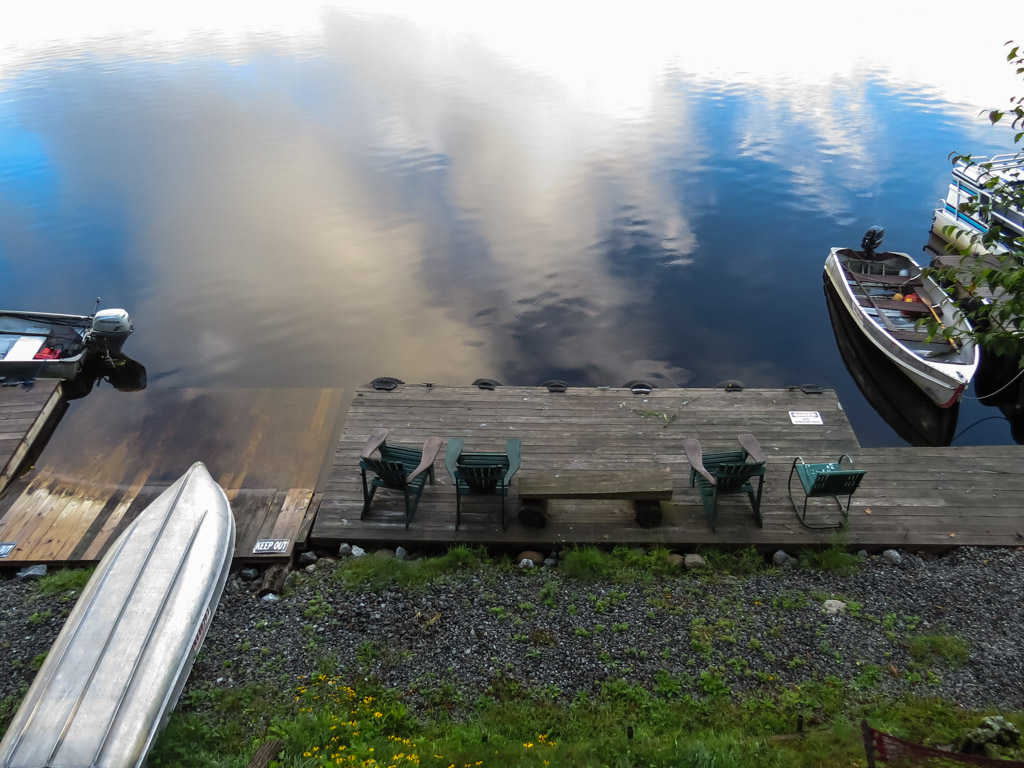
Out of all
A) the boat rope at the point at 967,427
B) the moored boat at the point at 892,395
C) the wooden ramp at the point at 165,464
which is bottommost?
the boat rope at the point at 967,427

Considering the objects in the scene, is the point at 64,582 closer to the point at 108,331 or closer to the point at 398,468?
the point at 398,468

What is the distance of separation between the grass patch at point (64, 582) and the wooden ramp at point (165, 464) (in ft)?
1.50

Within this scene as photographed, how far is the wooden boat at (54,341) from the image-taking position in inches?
554

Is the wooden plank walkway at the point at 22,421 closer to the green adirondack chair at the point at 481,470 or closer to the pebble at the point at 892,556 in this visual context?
the green adirondack chair at the point at 481,470

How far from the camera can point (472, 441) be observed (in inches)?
405

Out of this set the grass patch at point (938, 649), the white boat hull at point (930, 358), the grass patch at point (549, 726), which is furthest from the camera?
the white boat hull at point (930, 358)

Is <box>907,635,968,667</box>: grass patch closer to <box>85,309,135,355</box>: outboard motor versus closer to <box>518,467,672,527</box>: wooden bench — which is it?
<box>518,467,672,527</box>: wooden bench

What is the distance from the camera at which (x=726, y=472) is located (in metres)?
8.44

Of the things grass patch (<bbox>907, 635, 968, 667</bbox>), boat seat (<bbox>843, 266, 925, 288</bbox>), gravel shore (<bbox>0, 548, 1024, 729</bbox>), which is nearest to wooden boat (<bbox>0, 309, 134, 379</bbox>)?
gravel shore (<bbox>0, 548, 1024, 729</bbox>)

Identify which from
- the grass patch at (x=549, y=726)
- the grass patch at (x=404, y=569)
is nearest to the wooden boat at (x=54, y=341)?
the grass patch at (x=404, y=569)

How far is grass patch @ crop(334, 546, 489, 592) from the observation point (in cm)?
793

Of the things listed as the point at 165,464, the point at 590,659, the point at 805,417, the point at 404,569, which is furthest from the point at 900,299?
the point at 165,464

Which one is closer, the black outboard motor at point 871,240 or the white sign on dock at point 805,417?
the white sign on dock at point 805,417

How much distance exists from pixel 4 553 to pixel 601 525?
8.01 meters
